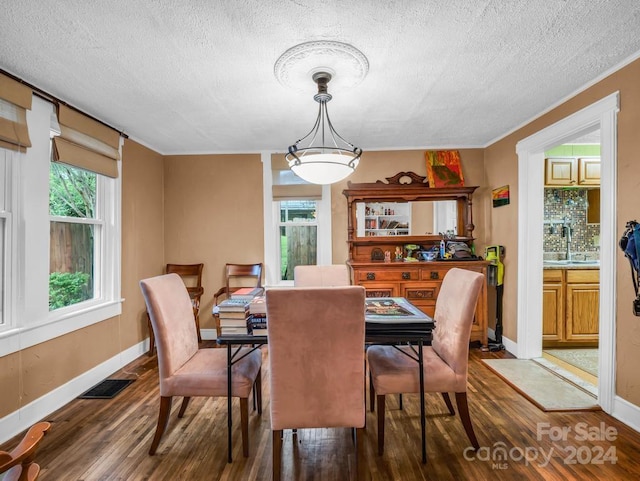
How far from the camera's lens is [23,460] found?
0.80 meters

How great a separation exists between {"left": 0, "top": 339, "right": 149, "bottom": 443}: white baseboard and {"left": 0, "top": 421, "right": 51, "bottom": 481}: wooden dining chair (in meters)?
1.78

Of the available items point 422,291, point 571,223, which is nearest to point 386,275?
point 422,291

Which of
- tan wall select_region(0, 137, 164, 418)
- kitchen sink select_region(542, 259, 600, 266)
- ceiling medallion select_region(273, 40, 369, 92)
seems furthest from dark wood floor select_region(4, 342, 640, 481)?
ceiling medallion select_region(273, 40, 369, 92)

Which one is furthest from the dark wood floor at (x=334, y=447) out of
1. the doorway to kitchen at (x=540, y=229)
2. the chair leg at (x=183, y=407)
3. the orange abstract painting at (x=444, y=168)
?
the orange abstract painting at (x=444, y=168)

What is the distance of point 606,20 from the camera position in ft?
5.53

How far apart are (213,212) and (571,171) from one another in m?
4.21

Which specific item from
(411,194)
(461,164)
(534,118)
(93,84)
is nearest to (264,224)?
(411,194)

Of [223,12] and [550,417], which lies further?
[550,417]

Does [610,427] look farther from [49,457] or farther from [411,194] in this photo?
[49,457]

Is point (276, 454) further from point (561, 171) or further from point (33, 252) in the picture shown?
point (561, 171)

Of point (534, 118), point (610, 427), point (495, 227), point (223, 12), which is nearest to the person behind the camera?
point (223, 12)

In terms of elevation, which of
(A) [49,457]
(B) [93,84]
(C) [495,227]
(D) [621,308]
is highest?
(B) [93,84]

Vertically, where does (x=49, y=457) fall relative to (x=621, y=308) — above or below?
below

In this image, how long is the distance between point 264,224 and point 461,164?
2.54 m
